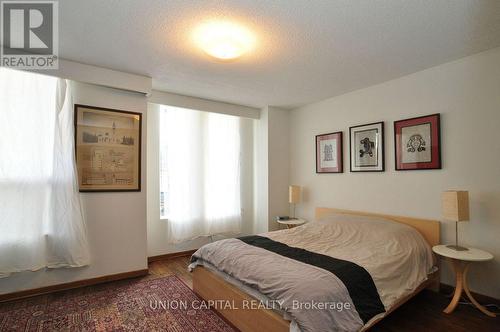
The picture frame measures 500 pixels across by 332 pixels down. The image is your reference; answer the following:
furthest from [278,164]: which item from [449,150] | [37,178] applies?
[37,178]

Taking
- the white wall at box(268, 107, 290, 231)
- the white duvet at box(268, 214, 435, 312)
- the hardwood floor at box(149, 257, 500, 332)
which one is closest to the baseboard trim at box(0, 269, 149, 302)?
the white duvet at box(268, 214, 435, 312)

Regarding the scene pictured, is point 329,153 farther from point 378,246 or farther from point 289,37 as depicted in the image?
point 289,37

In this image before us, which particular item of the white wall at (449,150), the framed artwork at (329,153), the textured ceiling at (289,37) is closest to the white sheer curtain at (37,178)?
the textured ceiling at (289,37)

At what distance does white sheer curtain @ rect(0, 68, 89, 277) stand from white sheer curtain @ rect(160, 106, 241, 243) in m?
1.33

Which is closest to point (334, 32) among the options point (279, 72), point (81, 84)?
point (279, 72)

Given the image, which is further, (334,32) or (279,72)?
(279,72)

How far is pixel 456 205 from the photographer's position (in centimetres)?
229

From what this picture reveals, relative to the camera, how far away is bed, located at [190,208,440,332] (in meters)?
1.62

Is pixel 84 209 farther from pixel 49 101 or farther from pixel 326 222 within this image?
pixel 326 222

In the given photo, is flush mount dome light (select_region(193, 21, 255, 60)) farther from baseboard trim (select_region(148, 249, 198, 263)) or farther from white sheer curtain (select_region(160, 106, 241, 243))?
baseboard trim (select_region(148, 249, 198, 263))

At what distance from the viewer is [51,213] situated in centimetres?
261

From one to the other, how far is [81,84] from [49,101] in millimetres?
376

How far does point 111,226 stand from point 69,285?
72 centimetres

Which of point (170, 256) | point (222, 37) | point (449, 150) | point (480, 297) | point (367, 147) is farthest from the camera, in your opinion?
point (170, 256)
